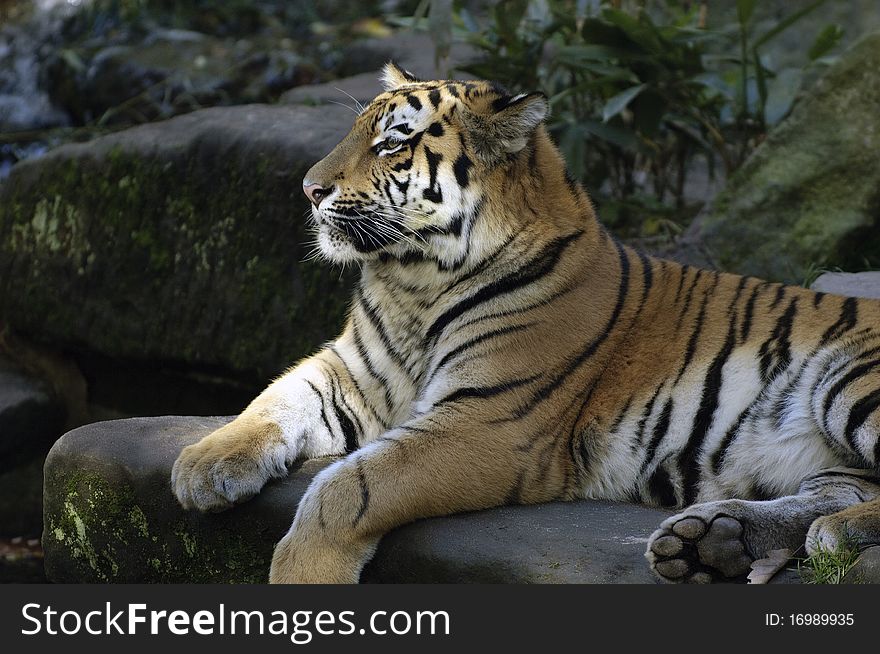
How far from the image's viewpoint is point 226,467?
3.42 metres

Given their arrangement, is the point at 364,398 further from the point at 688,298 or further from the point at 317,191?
the point at 688,298

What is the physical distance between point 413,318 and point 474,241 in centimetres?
32

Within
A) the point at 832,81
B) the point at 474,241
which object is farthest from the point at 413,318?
the point at 832,81

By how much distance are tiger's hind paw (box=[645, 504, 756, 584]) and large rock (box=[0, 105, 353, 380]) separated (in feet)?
9.38

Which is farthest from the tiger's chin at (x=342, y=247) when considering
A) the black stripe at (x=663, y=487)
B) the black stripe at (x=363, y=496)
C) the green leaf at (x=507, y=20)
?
the green leaf at (x=507, y=20)

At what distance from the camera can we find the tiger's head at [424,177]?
3605 mm

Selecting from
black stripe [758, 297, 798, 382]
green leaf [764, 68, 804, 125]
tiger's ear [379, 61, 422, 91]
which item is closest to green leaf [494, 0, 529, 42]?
green leaf [764, 68, 804, 125]

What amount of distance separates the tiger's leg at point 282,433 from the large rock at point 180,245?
1647mm

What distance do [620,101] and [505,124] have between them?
2.51 meters

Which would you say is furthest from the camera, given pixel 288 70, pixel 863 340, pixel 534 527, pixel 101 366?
pixel 288 70

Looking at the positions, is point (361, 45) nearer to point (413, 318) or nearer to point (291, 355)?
point (291, 355)

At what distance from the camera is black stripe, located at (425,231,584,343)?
3.62 meters

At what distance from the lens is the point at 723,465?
11.3ft

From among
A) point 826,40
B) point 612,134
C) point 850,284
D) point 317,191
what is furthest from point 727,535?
point 826,40
